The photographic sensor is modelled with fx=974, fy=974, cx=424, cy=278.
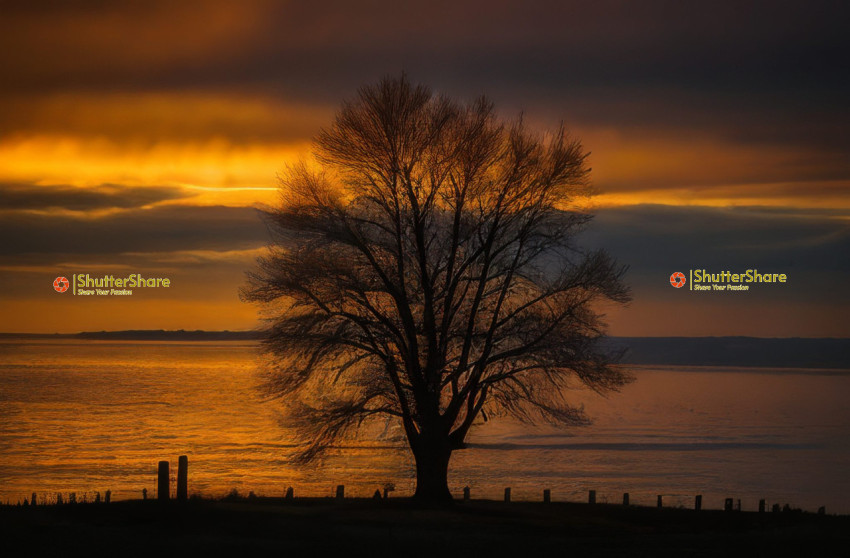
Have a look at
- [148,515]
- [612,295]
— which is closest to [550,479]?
[612,295]

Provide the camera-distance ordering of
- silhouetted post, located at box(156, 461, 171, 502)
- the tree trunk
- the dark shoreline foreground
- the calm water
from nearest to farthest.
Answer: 1. the dark shoreline foreground
2. silhouetted post, located at box(156, 461, 171, 502)
3. the tree trunk
4. the calm water

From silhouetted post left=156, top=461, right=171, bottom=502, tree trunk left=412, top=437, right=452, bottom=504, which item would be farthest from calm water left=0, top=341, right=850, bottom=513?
silhouetted post left=156, top=461, right=171, bottom=502

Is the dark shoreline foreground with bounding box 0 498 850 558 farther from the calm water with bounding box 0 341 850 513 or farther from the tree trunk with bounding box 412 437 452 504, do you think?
the calm water with bounding box 0 341 850 513

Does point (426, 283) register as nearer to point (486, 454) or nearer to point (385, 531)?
point (385, 531)

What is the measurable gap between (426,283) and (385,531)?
939 centimetres

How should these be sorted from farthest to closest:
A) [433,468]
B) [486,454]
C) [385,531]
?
1. [486,454]
2. [433,468]
3. [385,531]

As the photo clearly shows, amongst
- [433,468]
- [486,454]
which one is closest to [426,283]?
[433,468]

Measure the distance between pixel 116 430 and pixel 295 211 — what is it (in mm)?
73441

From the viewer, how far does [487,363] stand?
100.0 feet

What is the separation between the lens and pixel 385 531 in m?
22.6

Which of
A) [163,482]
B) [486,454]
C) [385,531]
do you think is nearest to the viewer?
[385,531]

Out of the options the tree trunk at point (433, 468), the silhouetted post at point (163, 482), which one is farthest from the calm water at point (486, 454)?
the silhouetted post at point (163, 482)

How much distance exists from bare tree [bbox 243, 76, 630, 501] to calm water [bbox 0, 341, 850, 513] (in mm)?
3217

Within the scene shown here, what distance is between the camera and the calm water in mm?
57719
